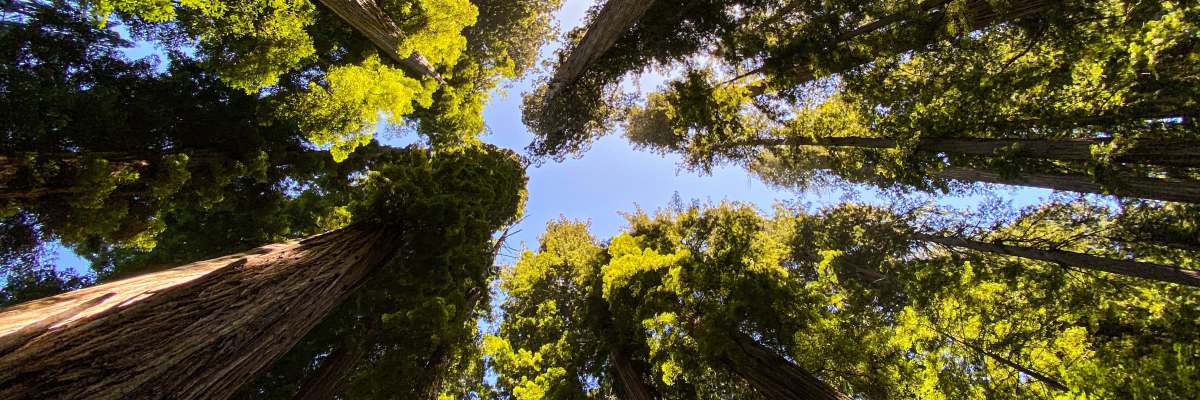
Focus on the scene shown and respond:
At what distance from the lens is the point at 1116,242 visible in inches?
305

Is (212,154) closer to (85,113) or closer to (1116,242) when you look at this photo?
(85,113)

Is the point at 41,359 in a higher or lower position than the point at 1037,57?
lower

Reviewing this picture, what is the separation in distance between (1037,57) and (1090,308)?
408 cm

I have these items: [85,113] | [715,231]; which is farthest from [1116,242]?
[85,113]

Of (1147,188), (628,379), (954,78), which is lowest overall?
(628,379)

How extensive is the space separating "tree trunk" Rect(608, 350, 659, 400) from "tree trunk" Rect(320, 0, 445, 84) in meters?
7.03

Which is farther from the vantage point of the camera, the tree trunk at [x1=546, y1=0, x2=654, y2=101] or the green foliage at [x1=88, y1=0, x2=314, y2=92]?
the tree trunk at [x1=546, y1=0, x2=654, y2=101]

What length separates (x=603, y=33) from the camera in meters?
8.38

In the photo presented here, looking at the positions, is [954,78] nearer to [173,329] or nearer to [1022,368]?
[1022,368]

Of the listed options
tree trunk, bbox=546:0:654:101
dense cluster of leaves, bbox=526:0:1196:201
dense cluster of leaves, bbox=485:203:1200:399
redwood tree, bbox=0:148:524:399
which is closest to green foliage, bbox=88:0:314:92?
redwood tree, bbox=0:148:524:399

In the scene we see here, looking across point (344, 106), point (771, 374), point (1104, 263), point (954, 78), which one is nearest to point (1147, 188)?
point (1104, 263)

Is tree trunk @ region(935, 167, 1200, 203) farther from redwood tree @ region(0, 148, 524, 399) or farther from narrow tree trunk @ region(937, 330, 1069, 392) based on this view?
redwood tree @ region(0, 148, 524, 399)

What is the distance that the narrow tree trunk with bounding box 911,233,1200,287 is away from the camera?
19.0 feet

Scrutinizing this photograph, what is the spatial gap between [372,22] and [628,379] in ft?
24.6
